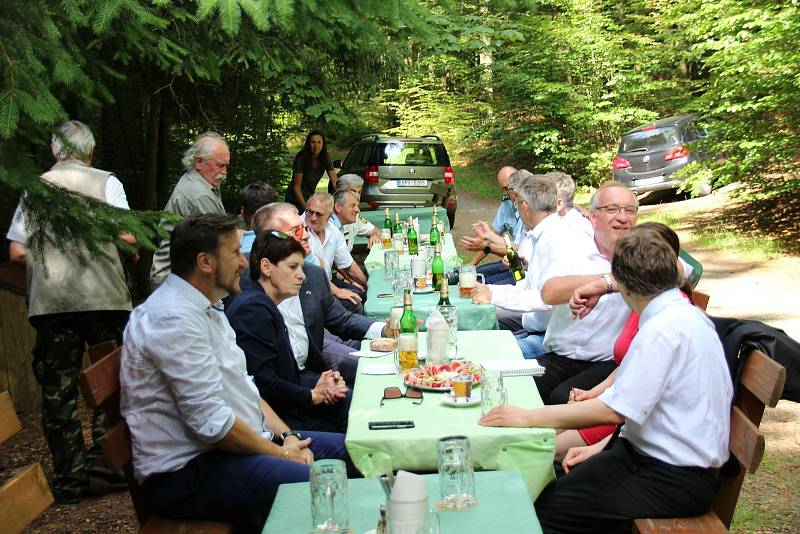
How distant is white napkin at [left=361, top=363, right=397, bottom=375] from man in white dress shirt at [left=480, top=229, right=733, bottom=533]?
3.09 feet

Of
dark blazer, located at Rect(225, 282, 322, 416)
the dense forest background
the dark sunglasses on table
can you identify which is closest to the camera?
the dense forest background

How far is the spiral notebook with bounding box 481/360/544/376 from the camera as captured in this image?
410cm

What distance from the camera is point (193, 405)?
3.36 m

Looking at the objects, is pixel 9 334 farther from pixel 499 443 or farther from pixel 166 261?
pixel 499 443

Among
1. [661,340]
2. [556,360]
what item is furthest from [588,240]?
[661,340]

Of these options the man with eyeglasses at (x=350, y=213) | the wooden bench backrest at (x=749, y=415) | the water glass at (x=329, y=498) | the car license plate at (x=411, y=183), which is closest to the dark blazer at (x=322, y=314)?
the wooden bench backrest at (x=749, y=415)

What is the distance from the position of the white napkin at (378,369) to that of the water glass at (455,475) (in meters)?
1.53

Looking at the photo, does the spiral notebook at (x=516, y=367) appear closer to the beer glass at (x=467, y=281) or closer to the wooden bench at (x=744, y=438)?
the wooden bench at (x=744, y=438)

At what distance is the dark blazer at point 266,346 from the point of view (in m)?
4.41

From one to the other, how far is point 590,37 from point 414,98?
11743mm

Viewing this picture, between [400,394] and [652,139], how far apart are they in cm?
1616

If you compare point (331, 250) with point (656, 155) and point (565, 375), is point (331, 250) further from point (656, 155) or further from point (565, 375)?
point (656, 155)

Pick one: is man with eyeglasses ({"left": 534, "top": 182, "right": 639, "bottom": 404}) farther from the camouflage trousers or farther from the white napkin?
the camouflage trousers

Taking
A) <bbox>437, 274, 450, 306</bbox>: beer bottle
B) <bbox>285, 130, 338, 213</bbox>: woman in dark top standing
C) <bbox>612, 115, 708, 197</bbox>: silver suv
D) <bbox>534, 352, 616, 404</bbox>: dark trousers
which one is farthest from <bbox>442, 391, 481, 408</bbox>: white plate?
<bbox>612, 115, 708, 197</bbox>: silver suv
